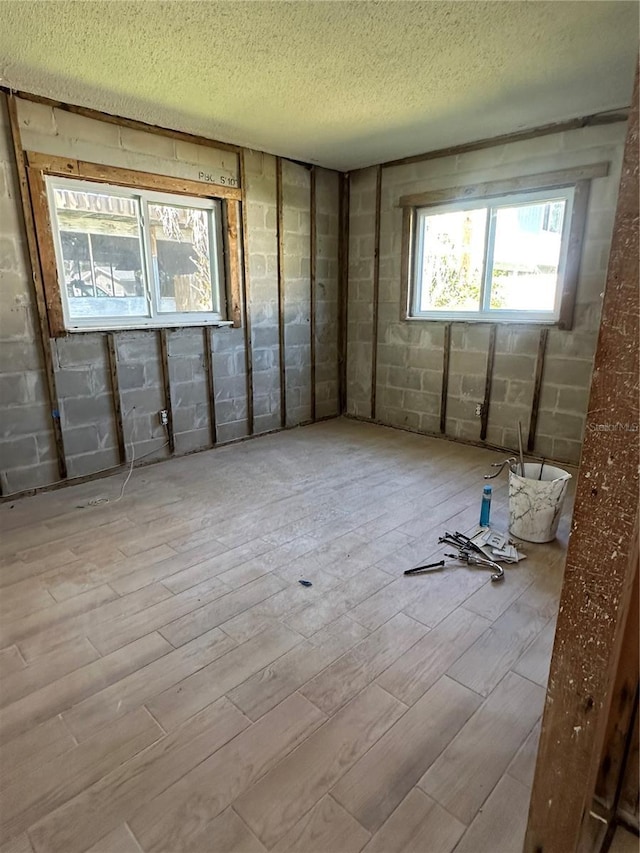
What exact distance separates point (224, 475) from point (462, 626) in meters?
2.29

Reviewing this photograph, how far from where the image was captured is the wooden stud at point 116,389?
3713 millimetres

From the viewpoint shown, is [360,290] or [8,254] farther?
[360,290]

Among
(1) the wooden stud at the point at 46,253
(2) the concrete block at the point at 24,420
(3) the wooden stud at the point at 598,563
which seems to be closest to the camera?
(3) the wooden stud at the point at 598,563

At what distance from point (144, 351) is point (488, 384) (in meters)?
3.00

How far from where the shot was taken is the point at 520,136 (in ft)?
12.6

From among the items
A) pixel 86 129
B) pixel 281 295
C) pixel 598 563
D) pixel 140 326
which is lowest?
pixel 598 563

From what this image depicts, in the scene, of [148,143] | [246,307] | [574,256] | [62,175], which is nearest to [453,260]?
[574,256]

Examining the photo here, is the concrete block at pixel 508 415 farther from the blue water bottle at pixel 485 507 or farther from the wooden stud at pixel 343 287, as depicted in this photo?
the wooden stud at pixel 343 287

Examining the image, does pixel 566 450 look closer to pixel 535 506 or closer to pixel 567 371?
pixel 567 371

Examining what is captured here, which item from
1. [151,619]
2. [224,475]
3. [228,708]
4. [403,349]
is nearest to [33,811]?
[228,708]

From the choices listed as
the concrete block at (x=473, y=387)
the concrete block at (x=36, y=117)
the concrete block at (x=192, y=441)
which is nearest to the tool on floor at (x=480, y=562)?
the concrete block at (x=473, y=387)

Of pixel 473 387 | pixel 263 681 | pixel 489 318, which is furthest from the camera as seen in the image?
pixel 473 387

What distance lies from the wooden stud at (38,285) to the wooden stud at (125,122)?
142 millimetres

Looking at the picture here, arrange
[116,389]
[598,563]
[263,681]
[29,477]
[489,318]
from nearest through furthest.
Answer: [598,563] < [263,681] < [29,477] < [116,389] < [489,318]
